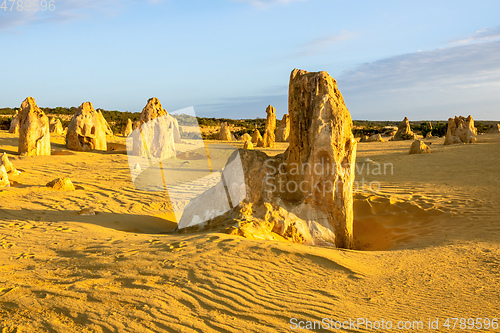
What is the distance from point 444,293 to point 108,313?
3231 mm

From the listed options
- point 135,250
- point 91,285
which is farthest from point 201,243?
point 91,285

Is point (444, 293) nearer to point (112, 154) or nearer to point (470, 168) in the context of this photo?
point (470, 168)

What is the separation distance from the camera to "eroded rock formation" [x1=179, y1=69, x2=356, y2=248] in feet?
19.8

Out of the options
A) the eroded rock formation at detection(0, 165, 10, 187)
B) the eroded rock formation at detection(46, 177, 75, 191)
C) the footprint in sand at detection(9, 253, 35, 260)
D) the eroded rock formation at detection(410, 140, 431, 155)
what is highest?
the eroded rock formation at detection(410, 140, 431, 155)

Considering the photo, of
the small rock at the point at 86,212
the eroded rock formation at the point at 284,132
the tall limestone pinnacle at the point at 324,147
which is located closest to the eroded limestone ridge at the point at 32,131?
the small rock at the point at 86,212

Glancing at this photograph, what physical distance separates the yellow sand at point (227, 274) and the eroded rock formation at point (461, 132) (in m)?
14.9

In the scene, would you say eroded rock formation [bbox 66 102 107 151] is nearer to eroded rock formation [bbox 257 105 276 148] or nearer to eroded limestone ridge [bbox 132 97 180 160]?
eroded limestone ridge [bbox 132 97 180 160]

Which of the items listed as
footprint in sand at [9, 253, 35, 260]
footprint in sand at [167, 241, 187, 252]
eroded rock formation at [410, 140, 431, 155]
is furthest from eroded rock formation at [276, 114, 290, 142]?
footprint in sand at [9, 253, 35, 260]

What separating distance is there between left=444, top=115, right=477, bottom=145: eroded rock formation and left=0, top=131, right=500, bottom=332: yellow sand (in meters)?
14.9

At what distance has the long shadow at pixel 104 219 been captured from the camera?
678 centimetres

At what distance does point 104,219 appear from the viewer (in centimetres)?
722

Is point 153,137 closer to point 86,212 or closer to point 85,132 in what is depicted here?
point 85,132

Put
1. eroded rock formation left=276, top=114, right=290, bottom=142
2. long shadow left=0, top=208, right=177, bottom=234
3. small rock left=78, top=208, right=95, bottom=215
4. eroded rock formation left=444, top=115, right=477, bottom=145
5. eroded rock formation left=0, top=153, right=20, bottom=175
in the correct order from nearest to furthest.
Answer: long shadow left=0, top=208, right=177, bottom=234 < small rock left=78, top=208, right=95, bottom=215 < eroded rock formation left=0, top=153, right=20, bottom=175 < eroded rock formation left=444, top=115, right=477, bottom=145 < eroded rock formation left=276, top=114, right=290, bottom=142

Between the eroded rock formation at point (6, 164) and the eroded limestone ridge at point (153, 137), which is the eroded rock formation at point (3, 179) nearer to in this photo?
the eroded rock formation at point (6, 164)
